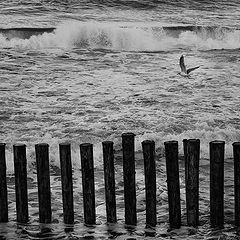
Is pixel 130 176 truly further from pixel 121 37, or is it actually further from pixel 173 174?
pixel 121 37

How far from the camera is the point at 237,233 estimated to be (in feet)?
20.3

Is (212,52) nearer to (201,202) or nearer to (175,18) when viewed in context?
(175,18)

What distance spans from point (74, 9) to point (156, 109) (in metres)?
21.0

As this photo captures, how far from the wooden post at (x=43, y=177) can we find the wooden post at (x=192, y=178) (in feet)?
4.27

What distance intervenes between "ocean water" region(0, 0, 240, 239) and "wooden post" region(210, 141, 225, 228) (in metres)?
0.16

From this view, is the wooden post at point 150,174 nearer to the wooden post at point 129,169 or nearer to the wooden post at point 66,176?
the wooden post at point 129,169

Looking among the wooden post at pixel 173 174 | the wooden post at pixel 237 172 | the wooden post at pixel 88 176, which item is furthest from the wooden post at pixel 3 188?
the wooden post at pixel 237 172

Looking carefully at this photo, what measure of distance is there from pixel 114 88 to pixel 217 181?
10.2 m

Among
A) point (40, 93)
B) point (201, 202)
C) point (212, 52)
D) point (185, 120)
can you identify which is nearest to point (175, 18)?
point (212, 52)

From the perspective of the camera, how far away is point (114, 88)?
53.2 ft

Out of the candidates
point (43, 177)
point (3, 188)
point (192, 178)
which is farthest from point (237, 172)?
point (3, 188)

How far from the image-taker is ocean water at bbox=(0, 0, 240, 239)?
758cm

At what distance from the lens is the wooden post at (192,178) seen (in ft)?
20.0

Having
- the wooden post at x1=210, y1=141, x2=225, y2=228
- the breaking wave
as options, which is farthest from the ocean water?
the wooden post at x1=210, y1=141, x2=225, y2=228
